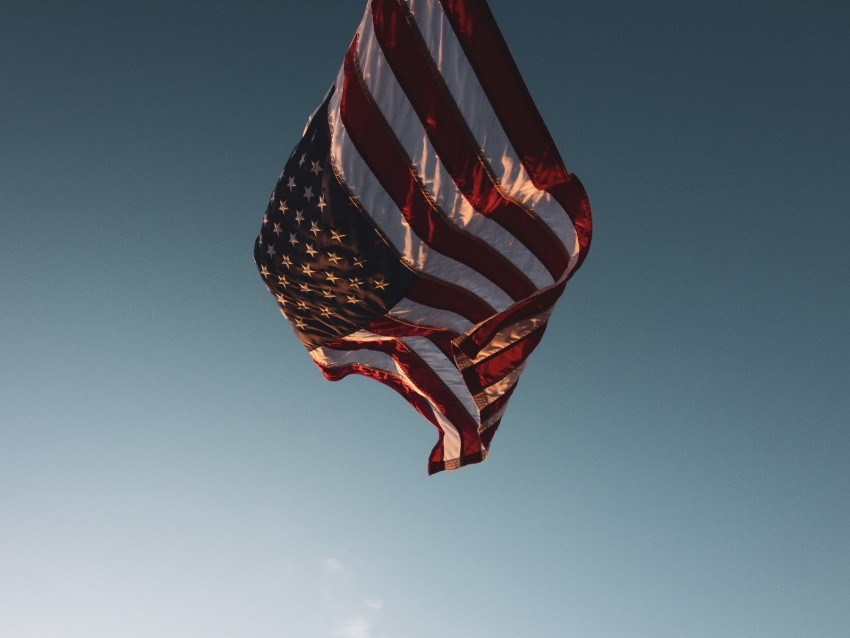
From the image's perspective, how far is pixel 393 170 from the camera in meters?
8.41

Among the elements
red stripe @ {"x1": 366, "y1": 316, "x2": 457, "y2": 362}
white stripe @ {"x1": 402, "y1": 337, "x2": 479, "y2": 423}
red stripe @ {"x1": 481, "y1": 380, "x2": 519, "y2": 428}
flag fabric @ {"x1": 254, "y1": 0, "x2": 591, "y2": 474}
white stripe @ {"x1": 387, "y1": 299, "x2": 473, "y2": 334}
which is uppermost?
flag fabric @ {"x1": 254, "y1": 0, "x2": 591, "y2": 474}

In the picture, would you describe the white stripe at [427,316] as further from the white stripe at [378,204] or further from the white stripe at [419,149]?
the white stripe at [419,149]

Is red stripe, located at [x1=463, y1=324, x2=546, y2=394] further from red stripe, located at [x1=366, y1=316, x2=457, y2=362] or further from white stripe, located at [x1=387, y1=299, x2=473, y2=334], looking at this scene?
white stripe, located at [x1=387, y1=299, x2=473, y2=334]

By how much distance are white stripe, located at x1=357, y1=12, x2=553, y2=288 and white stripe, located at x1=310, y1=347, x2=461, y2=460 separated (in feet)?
10.9

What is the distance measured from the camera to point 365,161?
845 cm

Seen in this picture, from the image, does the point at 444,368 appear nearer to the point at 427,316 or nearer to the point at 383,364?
the point at 383,364

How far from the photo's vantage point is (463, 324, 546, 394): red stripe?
1025 cm

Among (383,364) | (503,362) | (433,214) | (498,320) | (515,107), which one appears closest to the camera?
(515,107)

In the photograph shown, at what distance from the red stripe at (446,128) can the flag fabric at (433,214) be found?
2cm

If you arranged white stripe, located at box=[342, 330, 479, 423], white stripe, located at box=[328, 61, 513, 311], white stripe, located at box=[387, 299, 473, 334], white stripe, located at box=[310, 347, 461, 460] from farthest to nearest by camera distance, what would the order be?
white stripe, located at box=[310, 347, 461, 460] < white stripe, located at box=[342, 330, 479, 423] < white stripe, located at box=[387, 299, 473, 334] < white stripe, located at box=[328, 61, 513, 311]

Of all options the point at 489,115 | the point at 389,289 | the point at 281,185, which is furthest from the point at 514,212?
the point at 281,185

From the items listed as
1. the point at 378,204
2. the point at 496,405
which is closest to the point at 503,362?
the point at 496,405

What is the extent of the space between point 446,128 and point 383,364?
15.7 feet

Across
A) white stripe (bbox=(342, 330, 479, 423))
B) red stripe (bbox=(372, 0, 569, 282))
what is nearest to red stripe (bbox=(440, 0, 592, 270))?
red stripe (bbox=(372, 0, 569, 282))
